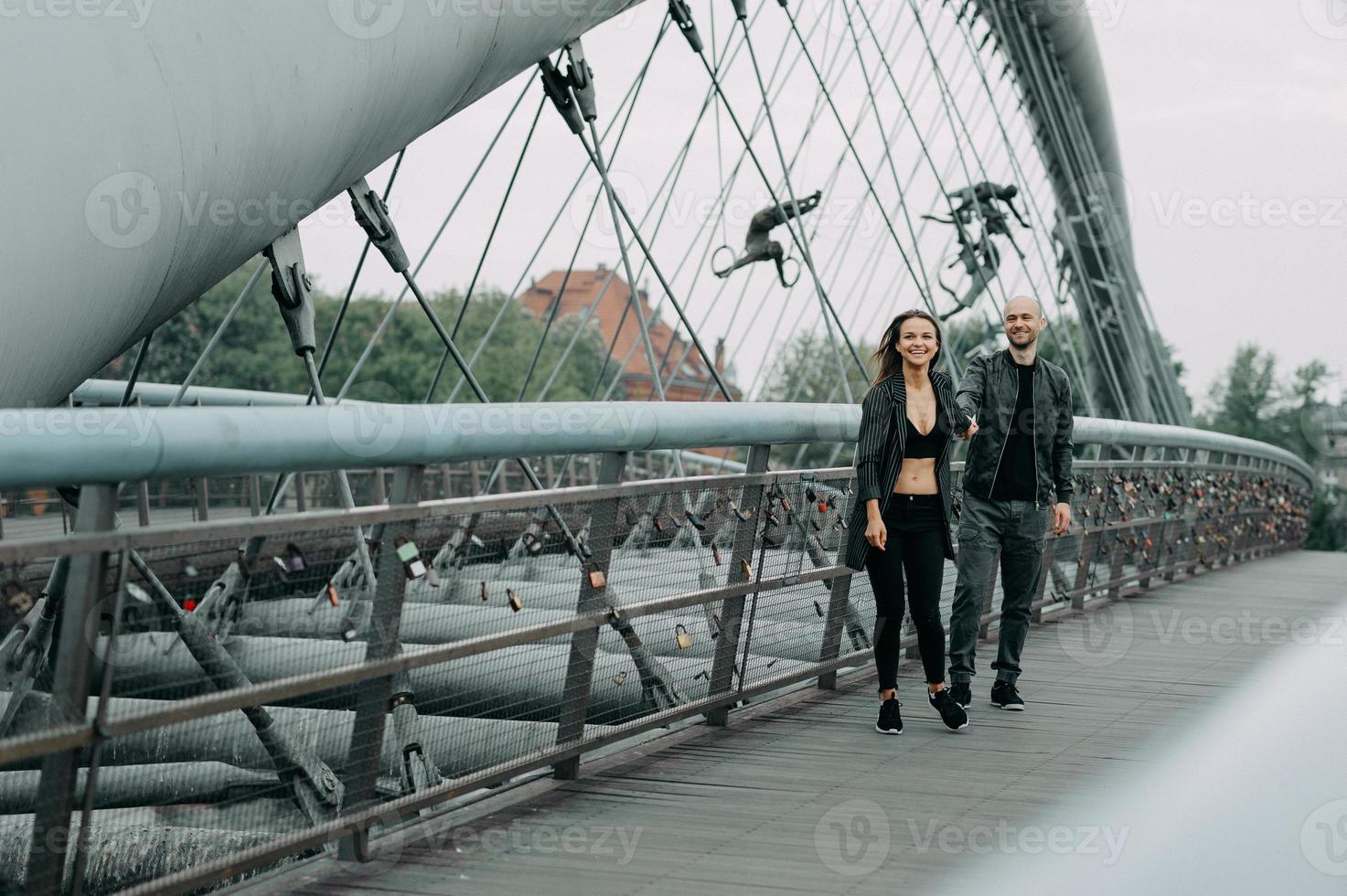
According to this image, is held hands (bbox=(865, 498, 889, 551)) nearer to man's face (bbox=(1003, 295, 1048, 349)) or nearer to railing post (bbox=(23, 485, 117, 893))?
man's face (bbox=(1003, 295, 1048, 349))

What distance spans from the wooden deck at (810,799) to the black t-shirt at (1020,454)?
28.3 inches

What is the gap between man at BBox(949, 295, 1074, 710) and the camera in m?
5.38

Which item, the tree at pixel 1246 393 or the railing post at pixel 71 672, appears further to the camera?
the tree at pixel 1246 393

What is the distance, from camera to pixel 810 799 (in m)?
3.86

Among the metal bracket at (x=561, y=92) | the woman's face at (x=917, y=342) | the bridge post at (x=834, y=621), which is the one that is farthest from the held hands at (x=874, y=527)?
the metal bracket at (x=561, y=92)

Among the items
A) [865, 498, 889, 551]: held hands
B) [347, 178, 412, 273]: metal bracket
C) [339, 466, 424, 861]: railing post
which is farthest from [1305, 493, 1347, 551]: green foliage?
[339, 466, 424, 861]: railing post

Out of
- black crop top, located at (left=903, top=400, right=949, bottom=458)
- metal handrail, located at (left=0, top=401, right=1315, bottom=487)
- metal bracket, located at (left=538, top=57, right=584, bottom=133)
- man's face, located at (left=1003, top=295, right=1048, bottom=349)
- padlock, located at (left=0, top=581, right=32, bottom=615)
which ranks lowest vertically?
padlock, located at (left=0, top=581, right=32, bottom=615)

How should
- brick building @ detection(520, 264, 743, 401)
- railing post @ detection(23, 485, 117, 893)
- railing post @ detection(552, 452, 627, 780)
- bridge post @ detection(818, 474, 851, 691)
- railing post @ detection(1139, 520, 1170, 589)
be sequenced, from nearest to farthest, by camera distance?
railing post @ detection(23, 485, 117, 893) → railing post @ detection(552, 452, 627, 780) → bridge post @ detection(818, 474, 851, 691) → railing post @ detection(1139, 520, 1170, 589) → brick building @ detection(520, 264, 743, 401)

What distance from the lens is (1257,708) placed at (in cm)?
530

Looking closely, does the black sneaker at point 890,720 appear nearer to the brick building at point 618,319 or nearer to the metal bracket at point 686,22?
the metal bracket at point 686,22

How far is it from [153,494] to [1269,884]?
5.67 metres

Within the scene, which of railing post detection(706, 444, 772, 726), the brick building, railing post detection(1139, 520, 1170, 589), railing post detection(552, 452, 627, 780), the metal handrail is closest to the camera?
the metal handrail

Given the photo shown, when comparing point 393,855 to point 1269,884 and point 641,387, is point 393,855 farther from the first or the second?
point 641,387

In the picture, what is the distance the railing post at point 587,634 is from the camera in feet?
12.8
